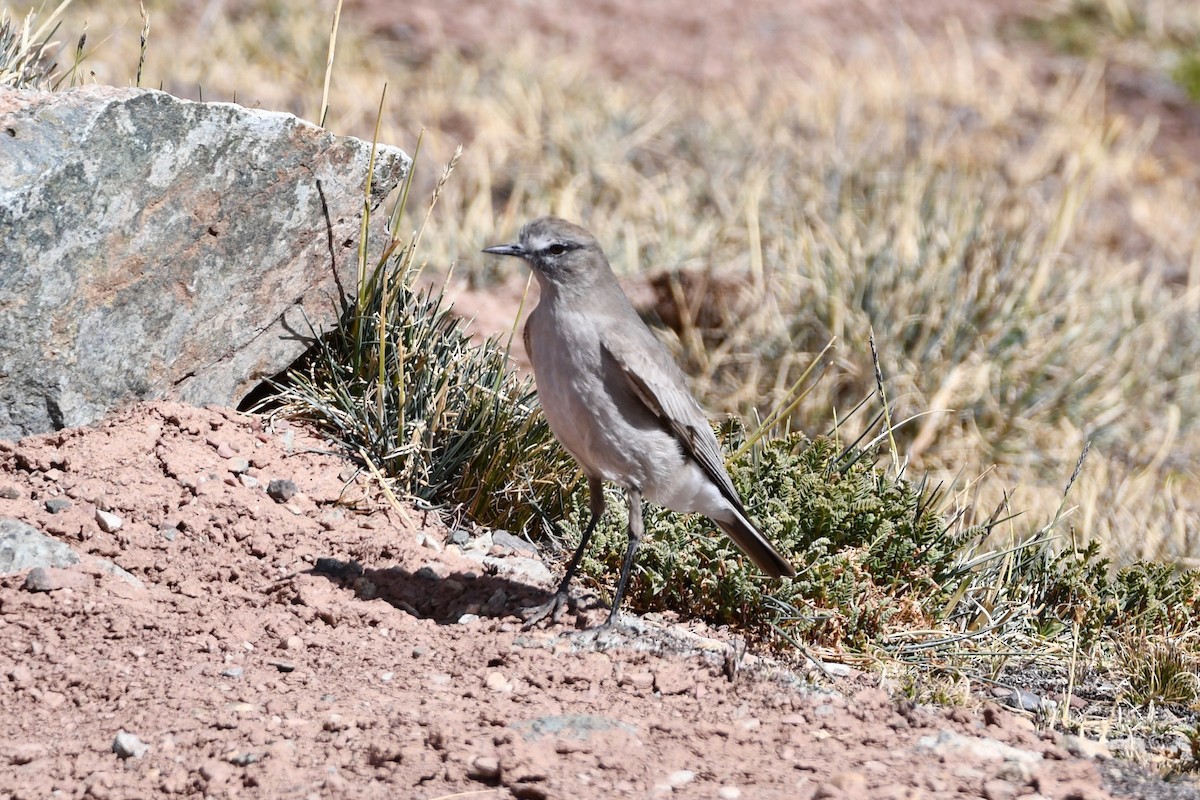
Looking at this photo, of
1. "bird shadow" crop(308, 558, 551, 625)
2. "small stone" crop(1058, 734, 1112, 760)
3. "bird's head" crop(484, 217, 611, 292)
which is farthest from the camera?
"bird's head" crop(484, 217, 611, 292)

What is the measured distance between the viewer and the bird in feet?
14.5

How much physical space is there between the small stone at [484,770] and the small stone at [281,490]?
171cm

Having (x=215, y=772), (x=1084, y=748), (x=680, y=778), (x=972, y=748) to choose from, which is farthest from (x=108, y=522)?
(x=1084, y=748)

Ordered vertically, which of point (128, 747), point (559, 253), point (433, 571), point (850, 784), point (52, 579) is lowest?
point (128, 747)

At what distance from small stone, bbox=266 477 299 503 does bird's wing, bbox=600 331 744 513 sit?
1251mm

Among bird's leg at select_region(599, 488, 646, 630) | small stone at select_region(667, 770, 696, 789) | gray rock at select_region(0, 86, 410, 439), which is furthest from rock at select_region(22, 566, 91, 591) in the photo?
small stone at select_region(667, 770, 696, 789)

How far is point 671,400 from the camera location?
452 cm

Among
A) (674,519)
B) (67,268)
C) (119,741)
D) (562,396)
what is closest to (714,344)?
(674,519)

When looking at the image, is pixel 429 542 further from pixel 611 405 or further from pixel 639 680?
pixel 639 680

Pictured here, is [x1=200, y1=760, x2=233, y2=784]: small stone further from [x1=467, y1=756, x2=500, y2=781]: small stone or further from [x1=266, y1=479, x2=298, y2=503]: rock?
[x1=266, y1=479, x2=298, y2=503]: rock

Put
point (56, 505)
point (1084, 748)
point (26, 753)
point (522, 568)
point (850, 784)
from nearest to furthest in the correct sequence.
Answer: point (850, 784) < point (26, 753) < point (1084, 748) < point (56, 505) < point (522, 568)

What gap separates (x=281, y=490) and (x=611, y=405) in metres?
1.24

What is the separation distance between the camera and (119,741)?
Answer: 344 centimetres

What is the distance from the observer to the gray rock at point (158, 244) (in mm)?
4391
